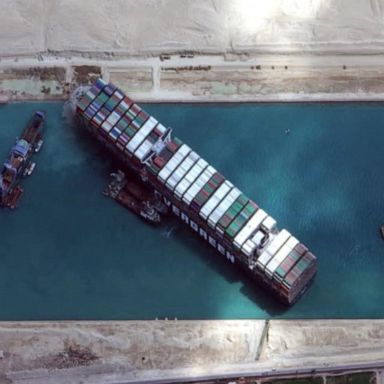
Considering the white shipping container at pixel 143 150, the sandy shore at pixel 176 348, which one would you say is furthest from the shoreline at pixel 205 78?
the sandy shore at pixel 176 348

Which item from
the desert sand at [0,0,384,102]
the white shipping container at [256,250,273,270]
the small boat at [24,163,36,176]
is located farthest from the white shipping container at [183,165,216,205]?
the small boat at [24,163,36,176]

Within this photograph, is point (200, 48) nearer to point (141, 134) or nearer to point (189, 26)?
point (189, 26)

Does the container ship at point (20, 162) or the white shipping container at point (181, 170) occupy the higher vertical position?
the white shipping container at point (181, 170)

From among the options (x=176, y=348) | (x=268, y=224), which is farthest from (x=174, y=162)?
(x=176, y=348)

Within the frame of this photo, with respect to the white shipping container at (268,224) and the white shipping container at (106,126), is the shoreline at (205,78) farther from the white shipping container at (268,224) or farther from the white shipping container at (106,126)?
the white shipping container at (268,224)

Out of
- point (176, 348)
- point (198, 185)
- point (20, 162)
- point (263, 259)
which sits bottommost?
point (176, 348)

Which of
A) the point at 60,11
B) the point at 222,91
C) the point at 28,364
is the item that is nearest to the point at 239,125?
the point at 222,91
